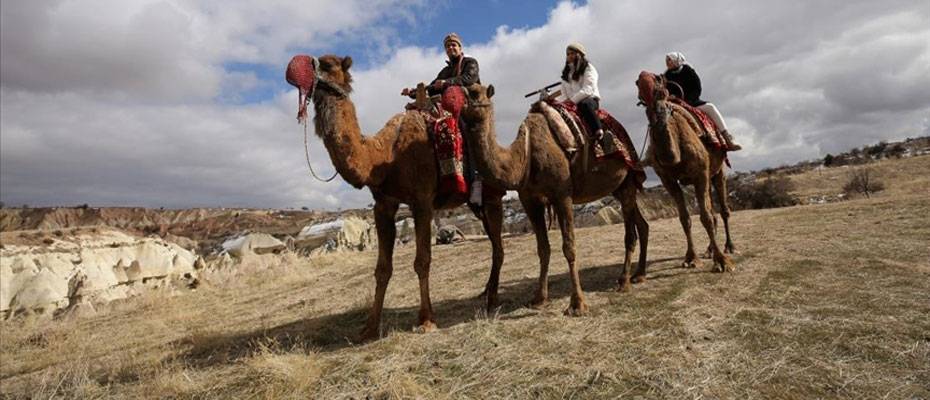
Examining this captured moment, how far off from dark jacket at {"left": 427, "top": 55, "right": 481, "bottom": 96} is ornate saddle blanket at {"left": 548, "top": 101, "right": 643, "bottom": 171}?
1.23 metres

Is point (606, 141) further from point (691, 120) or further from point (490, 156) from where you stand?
point (691, 120)

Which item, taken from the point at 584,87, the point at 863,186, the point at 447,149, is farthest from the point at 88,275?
the point at 863,186

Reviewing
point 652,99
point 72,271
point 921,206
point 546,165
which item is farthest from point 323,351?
point 72,271

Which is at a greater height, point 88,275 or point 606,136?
point 606,136

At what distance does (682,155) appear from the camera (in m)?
7.31

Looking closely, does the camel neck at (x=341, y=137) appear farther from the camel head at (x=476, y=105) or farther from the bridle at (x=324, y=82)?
the camel head at (x=476, y=105)

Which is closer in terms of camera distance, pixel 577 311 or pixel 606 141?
pixel 577 311

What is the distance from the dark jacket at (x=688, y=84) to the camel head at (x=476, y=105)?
17.9ft

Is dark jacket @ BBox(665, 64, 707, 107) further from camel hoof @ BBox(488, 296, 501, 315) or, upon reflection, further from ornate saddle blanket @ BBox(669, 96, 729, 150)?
camel hoof @ BBox(488, 296, 501, 315)

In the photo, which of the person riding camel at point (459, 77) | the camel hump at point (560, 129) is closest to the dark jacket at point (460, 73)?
the person riding camel at point (459, 77)

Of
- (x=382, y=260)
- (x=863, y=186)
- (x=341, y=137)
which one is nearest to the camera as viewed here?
(x=341, y=137)

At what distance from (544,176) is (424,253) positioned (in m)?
1.70

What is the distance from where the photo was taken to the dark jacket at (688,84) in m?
9.11

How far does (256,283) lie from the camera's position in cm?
1330
